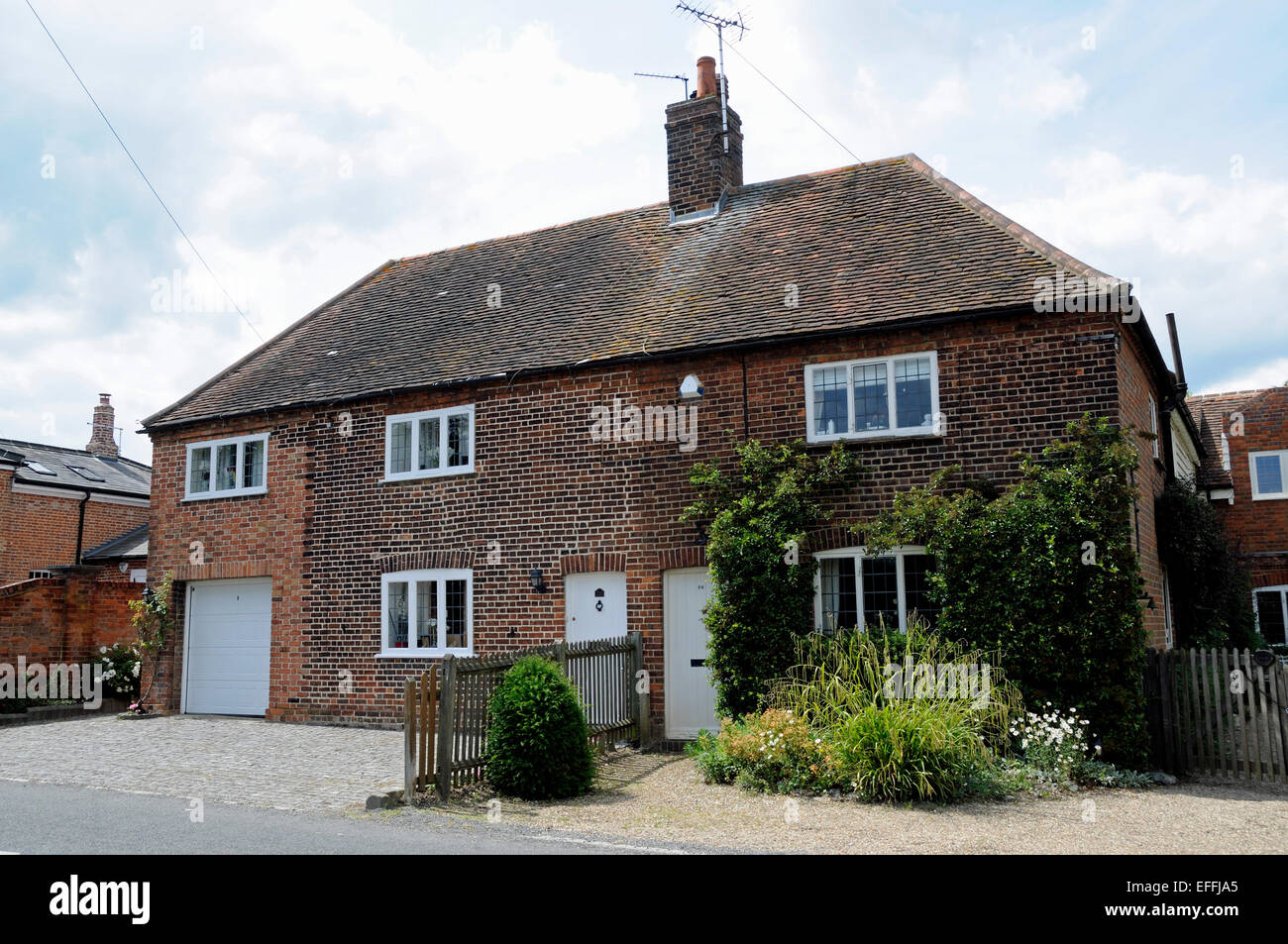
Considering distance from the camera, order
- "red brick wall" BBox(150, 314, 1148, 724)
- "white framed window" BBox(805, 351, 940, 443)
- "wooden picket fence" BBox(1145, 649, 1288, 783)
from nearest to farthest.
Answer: "wooden picket fence" BBox(1145, 649, 1288, 783) < "red brick wall" BBox(150, 314, 1148, 724) < "white framed window" BBox(805, 351, 940, 443)

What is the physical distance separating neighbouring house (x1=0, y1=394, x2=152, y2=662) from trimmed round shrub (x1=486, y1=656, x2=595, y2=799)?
1356cm

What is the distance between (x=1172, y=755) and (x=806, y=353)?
6.45 m

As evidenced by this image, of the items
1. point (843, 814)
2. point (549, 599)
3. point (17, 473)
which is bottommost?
point (843, 814)

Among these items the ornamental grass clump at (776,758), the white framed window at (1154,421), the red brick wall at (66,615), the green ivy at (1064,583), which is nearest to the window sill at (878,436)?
the green ivy at (1064,583)

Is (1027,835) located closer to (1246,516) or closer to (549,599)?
(549,599)

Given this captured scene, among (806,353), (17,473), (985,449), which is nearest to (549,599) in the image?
(806,353)

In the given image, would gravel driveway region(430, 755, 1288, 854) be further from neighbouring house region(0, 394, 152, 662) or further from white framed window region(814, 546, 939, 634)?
neighbouring house region(0, 394, 152, 662)

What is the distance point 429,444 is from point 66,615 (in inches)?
372

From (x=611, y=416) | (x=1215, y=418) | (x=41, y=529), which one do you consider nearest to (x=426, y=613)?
(x=611, y=416)

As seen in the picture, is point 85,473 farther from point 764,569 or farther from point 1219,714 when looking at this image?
point 1219,714

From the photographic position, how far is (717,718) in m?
12.7

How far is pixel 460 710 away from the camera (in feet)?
32.7

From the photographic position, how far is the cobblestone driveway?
10078mm

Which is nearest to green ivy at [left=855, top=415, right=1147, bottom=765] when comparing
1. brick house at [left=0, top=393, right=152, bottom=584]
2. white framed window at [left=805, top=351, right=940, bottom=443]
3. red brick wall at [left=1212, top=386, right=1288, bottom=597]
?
white framed window at [left=805, top=351, right=940, bottom=443]
